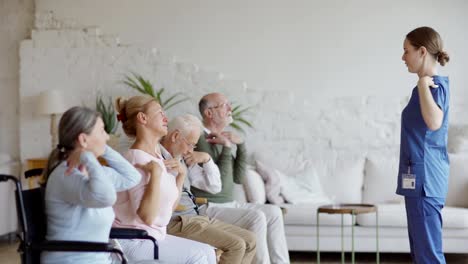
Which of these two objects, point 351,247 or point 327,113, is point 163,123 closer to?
point 351,247

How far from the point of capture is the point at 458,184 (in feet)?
21.8

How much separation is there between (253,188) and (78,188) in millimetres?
3835

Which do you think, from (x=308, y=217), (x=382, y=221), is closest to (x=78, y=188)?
(x=308, y=217)

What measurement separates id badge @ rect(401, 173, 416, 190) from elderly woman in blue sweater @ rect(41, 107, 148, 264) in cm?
143

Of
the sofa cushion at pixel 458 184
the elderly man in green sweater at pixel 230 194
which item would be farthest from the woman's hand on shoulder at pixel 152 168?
the sofa cushion at pixel 458 184

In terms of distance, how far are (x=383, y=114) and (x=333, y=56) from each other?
72 centimetres

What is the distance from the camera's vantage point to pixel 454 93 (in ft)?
24.5

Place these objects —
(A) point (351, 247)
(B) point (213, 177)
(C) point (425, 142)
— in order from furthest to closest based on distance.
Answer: (A) point (351, 247) < (B) point (213, 177) < (C) point (425, 142)

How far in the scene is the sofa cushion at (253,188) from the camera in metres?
6.46

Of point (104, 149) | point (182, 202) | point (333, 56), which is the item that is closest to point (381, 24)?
point (333, 56)

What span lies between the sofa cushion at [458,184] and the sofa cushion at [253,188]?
5.04ft

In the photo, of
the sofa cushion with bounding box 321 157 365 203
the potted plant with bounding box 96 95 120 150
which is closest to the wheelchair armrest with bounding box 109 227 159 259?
the sofa cushion with bounding box 321 157 365 203

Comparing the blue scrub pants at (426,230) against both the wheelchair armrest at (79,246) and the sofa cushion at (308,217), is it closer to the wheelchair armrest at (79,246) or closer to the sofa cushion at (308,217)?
the wheelchair armrest at (79,246)

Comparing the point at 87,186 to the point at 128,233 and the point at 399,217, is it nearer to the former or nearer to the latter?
the point at 128,233
